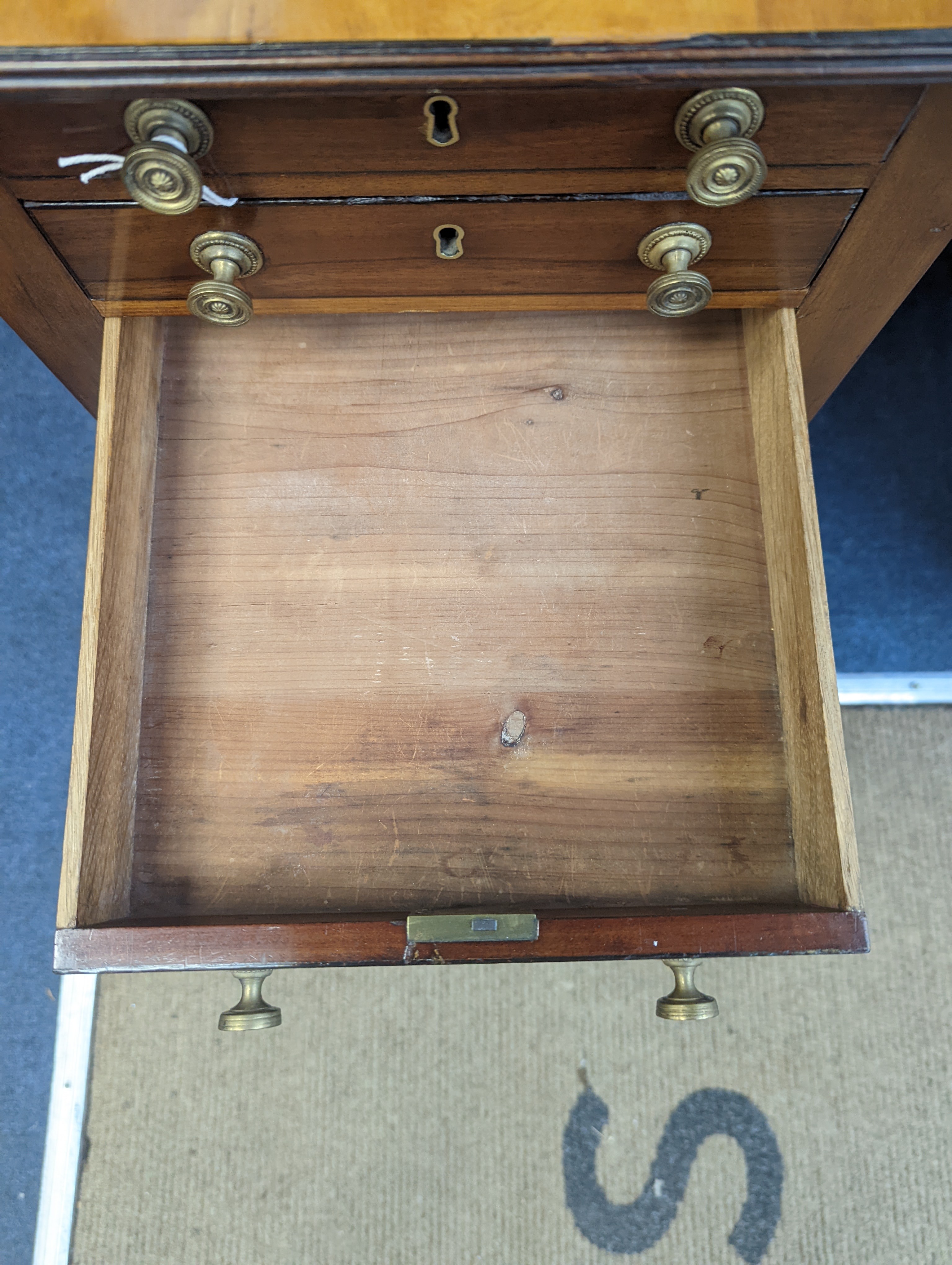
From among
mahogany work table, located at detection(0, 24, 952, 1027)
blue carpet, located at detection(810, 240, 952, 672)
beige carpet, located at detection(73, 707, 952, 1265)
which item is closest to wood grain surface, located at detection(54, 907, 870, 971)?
mahogany work table, located at detection(0, 24, 952, 1027)

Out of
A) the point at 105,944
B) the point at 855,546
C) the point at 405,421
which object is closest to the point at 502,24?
the point at 405,421

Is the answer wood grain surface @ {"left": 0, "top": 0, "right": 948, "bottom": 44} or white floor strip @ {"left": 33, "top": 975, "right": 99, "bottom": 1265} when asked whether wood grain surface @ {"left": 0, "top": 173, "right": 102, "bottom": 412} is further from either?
white floor strip @ {"left": 33, "top": 975, "right": 99, "bottom": 1265}

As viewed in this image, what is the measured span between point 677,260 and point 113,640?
1.60ft

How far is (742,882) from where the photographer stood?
67 centimetres

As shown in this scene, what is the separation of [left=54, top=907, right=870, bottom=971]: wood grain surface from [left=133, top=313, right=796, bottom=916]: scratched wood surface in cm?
10

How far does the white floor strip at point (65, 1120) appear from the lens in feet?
3.33

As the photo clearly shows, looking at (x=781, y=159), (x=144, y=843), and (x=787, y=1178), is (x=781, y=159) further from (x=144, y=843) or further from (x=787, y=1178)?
(x=787, y=1178)

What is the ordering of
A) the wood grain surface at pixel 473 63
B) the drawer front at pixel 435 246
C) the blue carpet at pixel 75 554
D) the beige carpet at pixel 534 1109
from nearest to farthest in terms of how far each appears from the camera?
the wood grain surface at pixel 473 63 → the drawer front at pixel 435 246 → the beige carpet at pixel 534 1109 → the blue carpet at pixel 75 554

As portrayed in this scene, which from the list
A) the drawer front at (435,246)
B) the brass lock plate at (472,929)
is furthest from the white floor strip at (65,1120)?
the drawer front at (435,246)

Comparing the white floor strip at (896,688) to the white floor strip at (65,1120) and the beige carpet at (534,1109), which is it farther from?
the white floor strip at (65,1120)

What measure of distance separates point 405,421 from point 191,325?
0.68 feet

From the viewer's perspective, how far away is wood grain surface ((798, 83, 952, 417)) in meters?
0.55

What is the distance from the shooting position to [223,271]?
2.04 feet

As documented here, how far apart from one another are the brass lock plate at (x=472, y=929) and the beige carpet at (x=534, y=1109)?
583 mm
